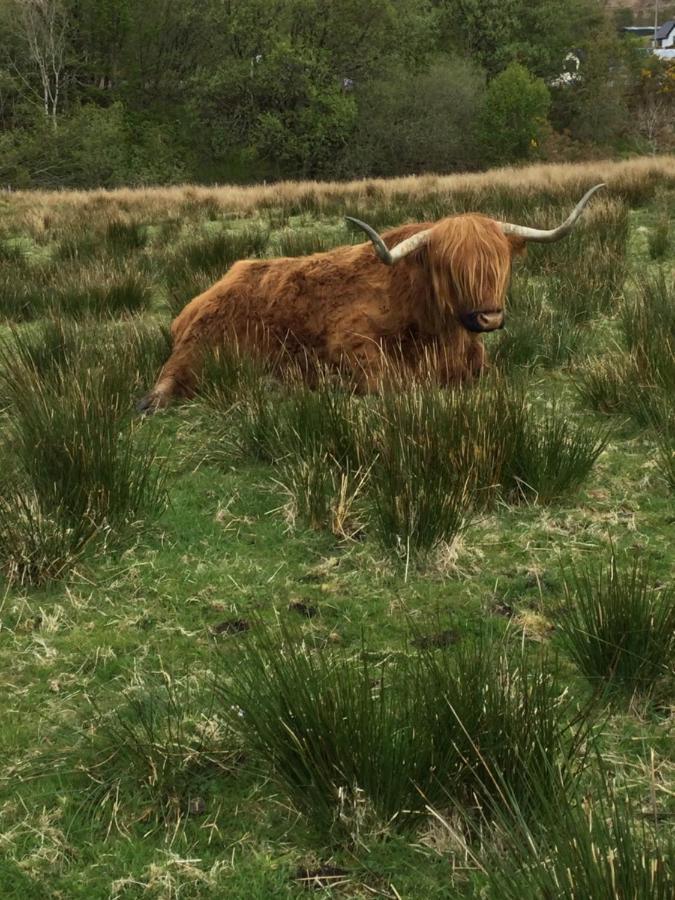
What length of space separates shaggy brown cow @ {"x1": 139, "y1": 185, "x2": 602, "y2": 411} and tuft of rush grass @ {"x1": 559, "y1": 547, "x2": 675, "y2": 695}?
217cm

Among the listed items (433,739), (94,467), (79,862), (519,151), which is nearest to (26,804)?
(79,862)

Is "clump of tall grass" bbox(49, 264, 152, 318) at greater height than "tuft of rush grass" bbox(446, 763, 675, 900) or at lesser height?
lesser

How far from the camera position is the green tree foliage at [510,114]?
151 feet

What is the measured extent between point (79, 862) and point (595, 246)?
6.21 metres

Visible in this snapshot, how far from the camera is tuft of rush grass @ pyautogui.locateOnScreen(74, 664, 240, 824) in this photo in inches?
70.2

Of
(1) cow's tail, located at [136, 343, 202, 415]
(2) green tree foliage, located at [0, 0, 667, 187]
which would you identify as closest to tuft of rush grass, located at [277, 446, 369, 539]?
(1) cow's tail, located at [136, 343, 202, 415]

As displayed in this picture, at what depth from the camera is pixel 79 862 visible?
1.67 metres

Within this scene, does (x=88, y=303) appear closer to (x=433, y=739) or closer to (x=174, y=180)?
(x=433, y=739)

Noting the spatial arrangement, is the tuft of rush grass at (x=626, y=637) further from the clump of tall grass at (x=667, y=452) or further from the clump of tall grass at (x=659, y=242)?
the clump of tall grass at (x=659, y=242)

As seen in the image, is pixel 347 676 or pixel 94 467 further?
pixel 94 467

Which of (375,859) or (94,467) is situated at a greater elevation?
(94,467)

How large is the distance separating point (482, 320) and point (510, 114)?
46236 millimetres

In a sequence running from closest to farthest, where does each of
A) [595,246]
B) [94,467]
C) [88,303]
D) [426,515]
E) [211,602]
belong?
1. [211,602]
2. [426,515]
3. [94,467]
4. [88,303]
5. [595,246]

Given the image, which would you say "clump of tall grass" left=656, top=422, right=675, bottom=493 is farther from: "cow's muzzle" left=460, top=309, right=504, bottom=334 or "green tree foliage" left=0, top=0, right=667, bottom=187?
"green tree foliage" left=0, top=0, right=667, bottom=187
